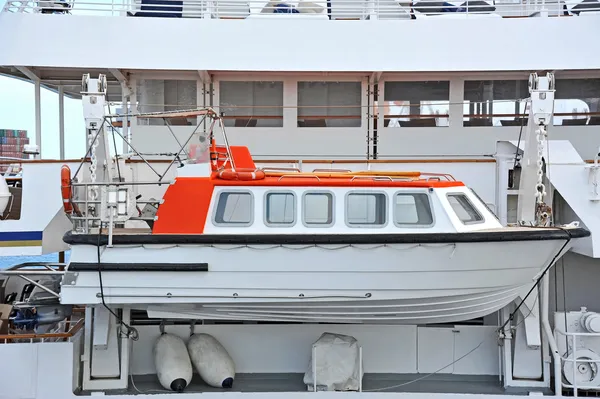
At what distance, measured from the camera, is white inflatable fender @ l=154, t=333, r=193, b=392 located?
5.80 m

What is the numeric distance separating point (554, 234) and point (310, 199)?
2299 mm

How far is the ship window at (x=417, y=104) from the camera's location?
8.12 meters

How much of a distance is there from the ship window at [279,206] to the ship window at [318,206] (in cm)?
13

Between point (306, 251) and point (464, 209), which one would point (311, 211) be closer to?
point (306, 251)

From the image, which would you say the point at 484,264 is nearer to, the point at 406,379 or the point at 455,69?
the point at 406,379

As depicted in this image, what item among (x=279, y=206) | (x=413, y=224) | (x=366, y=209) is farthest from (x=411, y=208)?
(x=279, y=206)

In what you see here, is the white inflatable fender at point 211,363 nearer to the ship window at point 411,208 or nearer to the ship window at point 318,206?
the ship window at point 318,206

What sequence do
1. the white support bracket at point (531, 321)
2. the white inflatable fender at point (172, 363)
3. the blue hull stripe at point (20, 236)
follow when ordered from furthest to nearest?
the blue hull stripe at point (20, 236) → the white support bracket at point (531, 321) → the white inflatable fender at point (172, 363)

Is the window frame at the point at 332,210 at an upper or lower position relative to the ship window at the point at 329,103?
lower

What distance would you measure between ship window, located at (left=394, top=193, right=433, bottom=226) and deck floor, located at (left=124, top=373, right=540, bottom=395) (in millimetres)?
1957

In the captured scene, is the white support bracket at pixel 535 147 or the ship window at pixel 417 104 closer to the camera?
the white support bracket at pixel 535 147

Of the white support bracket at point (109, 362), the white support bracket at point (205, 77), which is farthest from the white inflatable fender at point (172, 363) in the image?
the white support bracket at point (205, 77)

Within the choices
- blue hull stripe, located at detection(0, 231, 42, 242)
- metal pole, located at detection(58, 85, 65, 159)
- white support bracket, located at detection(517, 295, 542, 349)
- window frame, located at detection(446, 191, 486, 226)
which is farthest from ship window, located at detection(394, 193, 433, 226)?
metal pole, located at detection(58, 85, 65, 159)

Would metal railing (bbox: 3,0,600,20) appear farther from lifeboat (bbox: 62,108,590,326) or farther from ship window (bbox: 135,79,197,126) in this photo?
lifeboat (bbox: 62,108,590,326)
